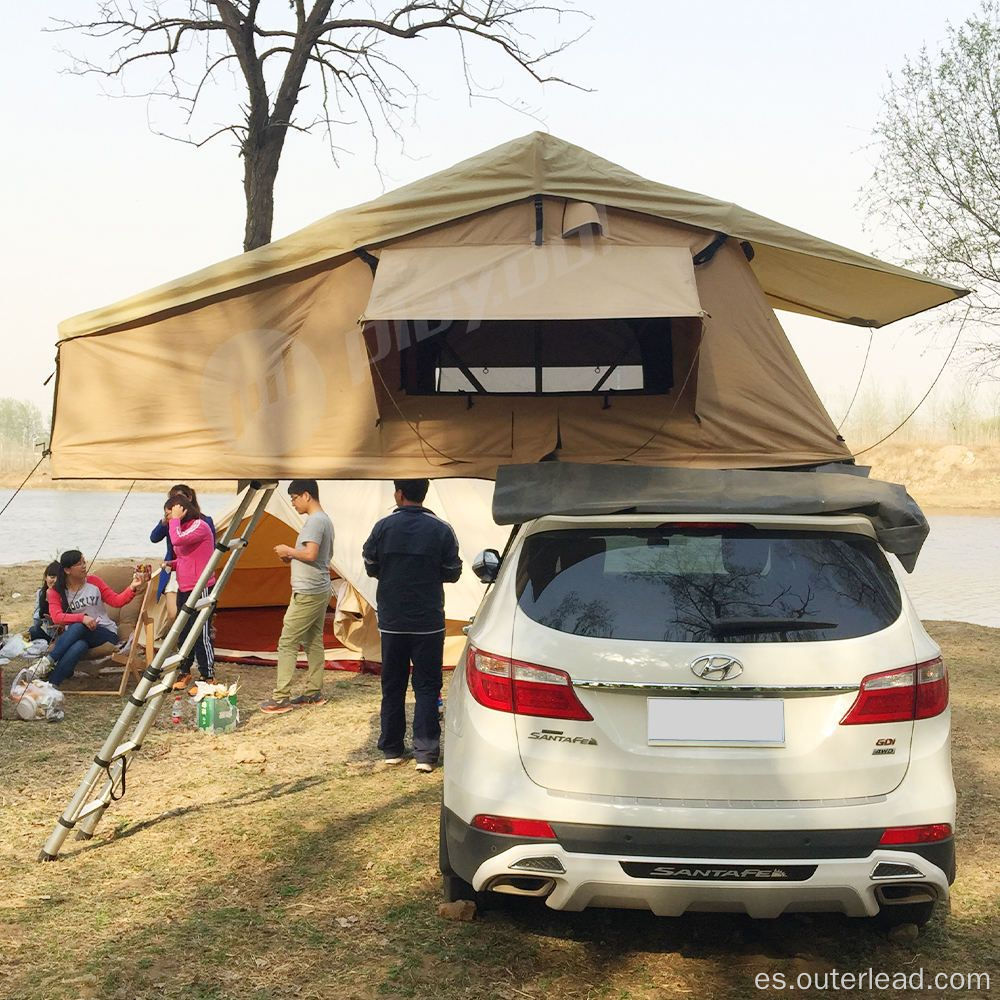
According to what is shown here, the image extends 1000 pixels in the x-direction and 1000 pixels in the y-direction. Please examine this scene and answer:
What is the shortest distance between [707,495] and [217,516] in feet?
27.1

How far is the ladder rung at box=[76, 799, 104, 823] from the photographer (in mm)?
5297

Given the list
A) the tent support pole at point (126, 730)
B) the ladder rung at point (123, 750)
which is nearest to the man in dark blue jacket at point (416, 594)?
the tent support pole at point (126, 730)

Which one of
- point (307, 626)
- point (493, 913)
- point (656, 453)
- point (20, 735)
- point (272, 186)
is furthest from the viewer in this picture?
point (272, 186)

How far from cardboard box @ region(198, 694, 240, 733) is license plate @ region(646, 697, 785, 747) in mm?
5114

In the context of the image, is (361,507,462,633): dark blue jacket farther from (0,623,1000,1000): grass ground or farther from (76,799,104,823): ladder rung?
(76,799,104,823): ladder rung

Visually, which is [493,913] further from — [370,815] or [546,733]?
[370,815]

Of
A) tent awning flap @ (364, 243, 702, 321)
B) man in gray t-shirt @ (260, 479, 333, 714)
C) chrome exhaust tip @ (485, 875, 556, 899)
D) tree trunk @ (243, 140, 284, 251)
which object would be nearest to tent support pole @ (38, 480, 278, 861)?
tent awning flap @ (364, 243, 702, 321)

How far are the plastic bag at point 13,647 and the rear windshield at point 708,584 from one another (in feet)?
22.5

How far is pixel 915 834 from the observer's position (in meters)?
3.58

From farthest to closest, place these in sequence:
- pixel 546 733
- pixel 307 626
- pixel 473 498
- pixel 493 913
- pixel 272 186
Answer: pixel 272 186 → pixel 473 498 → pixel 307 626 → pixel 493 913 → pixel 546 733

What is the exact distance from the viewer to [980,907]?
461cm

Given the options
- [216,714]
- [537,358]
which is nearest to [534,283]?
[537,358]

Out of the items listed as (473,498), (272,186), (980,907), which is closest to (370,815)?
(980,907)

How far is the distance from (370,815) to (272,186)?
10856 mm
